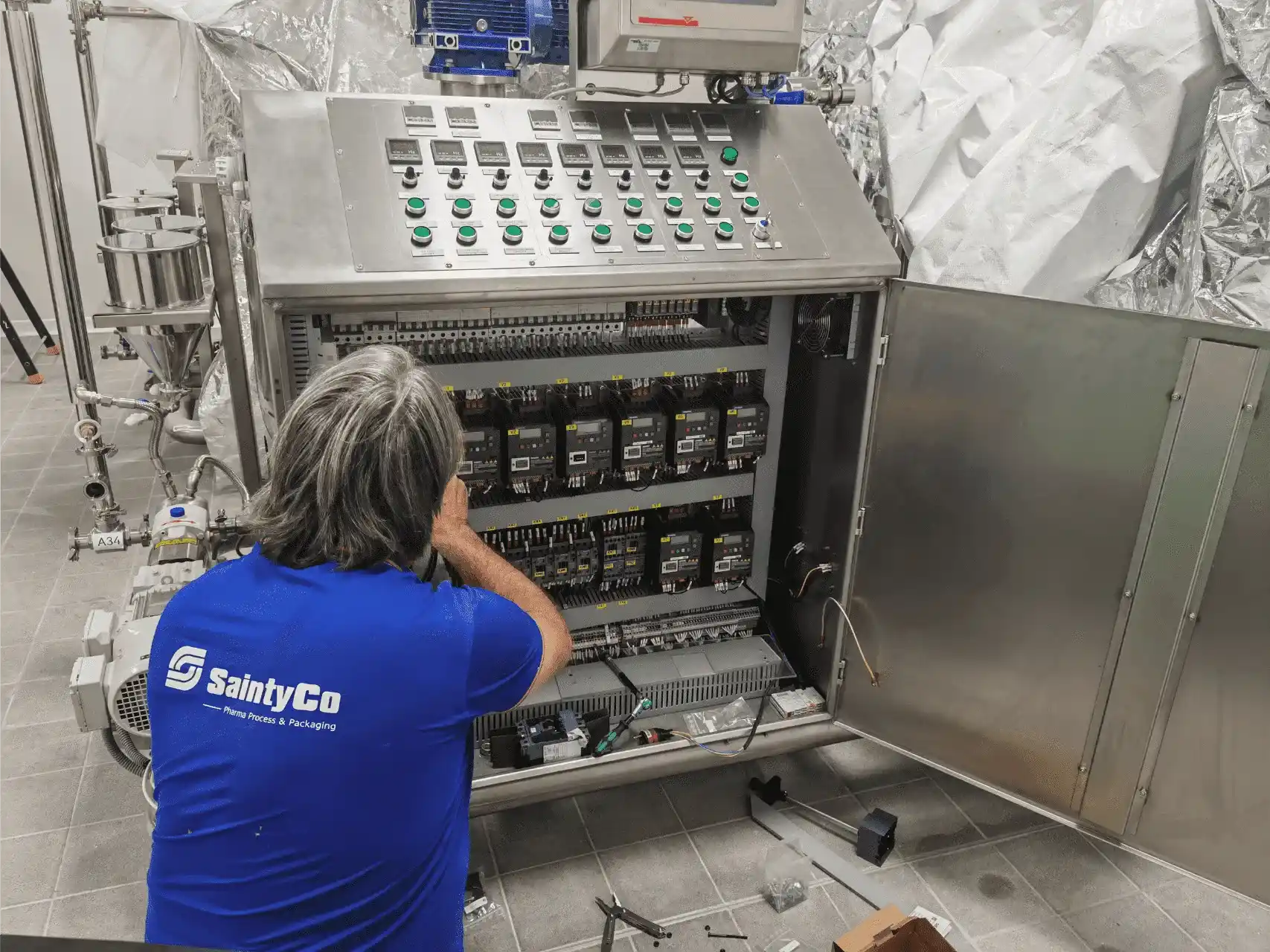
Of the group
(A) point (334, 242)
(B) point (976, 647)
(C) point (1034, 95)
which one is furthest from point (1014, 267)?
(A) point (334, 242)

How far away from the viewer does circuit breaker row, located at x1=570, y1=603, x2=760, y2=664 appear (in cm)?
248

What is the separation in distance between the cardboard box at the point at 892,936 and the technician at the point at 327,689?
2.98 feet

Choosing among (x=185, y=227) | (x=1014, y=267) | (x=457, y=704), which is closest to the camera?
(x=457, y=704)

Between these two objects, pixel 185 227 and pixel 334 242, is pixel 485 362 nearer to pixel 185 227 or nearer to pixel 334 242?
pixel 334 242

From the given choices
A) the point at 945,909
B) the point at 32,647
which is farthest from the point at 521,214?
the point at 32,647

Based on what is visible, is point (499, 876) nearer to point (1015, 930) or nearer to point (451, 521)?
point (451, 521)

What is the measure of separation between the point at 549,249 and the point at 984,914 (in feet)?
5.66

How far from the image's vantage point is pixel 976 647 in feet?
6.72

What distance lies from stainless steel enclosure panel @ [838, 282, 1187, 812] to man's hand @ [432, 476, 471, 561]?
93 cm

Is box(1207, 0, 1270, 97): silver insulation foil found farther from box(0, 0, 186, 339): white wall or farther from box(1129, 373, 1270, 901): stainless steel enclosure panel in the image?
box(0, 0, 186, 339): white wall

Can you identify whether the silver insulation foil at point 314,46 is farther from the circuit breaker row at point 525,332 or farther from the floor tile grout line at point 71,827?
the floor tile grout line at point 71,827

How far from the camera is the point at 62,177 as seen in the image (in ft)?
18.3

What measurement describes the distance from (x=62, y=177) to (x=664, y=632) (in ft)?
16.8

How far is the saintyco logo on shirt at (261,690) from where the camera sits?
44.8 inches
